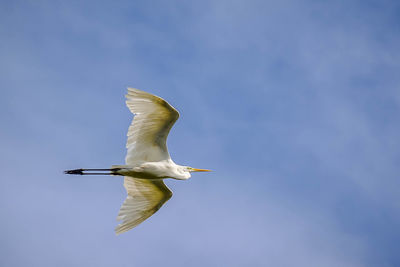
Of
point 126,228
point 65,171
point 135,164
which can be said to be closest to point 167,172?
point 135,164

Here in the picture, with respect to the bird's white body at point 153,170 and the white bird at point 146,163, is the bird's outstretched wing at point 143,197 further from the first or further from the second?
the bird's white body at point 153,170

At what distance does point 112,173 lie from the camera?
14.7m

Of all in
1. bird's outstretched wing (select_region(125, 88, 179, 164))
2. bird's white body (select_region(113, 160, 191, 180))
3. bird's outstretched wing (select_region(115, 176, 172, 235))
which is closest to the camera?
bird's outstretched wing (select_region(125, 88, 179, 164))

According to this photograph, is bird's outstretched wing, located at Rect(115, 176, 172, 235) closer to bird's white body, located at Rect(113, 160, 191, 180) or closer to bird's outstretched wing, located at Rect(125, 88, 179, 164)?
bird's white body, located at Rect(113, 160, 191, 180)

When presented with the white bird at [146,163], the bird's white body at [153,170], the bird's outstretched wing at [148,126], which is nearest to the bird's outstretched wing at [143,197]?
the white bird at [146,163]

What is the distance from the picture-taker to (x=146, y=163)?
1471cm

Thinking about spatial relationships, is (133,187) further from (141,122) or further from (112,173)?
(141,122)

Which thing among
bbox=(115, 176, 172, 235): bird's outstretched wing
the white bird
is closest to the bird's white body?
the white bird

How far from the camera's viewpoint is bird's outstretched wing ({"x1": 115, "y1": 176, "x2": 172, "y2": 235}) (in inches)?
604

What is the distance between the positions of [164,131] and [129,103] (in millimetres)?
1432

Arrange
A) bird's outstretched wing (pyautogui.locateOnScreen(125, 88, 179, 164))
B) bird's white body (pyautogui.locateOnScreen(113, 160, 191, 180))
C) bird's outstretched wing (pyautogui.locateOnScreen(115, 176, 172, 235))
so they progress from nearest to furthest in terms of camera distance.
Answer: bird's outstretched wing (pyautogui.locateOnScreen(125, 88, 179, 164)) < bird's white body (pyautogui.locateOnScreen(113, 160, 191, 180)) < bird's outstretched wing (pyautogui.locateOnScreen(115, 176, 172, 235))

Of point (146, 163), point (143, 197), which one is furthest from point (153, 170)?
point (143, 197)

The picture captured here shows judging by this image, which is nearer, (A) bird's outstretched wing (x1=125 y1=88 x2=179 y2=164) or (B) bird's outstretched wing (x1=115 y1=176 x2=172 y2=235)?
(A) bird's outstretched wing (x1=125 y1=88 x2=179 y2=164)

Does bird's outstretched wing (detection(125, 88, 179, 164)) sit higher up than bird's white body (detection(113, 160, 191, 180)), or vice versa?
bird's outstretched wing (detection(125, 88, 179, 164))
